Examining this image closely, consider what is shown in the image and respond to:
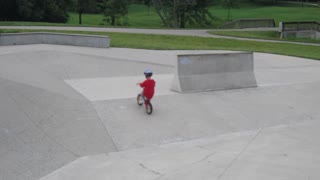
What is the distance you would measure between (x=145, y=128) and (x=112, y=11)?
44192 mm

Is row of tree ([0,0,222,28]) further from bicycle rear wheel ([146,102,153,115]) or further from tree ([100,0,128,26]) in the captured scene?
bicycle rear wheel ([146,102,153,115])

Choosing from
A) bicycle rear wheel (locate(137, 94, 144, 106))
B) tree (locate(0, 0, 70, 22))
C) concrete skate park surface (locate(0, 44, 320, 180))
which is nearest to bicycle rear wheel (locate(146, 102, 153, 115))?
concrete skate park surface (locate(0, 44, 320, 180))

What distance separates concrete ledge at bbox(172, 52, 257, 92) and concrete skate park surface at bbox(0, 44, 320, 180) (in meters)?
0.31

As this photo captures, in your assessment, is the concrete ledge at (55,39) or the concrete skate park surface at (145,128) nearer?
the concrete skate park surface at (145,128)

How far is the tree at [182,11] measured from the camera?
159 feet

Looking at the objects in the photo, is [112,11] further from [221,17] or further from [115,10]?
[221,17]

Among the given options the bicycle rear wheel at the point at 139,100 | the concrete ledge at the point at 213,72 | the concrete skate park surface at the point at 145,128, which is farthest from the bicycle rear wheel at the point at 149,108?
the concrete ledge at the point at 213,72

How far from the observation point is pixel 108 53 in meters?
17.5

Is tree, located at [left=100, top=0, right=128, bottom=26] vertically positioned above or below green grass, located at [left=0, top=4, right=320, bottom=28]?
above

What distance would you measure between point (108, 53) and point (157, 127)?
9264mm

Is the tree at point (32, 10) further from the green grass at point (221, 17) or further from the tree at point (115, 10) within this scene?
the tree at point (115, 10)

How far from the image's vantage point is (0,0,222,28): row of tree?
145 feet

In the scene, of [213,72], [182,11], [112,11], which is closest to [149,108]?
[213,72]

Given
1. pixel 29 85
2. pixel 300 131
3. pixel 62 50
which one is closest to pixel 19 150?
pixel 29 85
